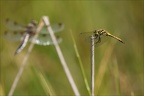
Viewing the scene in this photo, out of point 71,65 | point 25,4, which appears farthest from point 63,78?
point 25,4

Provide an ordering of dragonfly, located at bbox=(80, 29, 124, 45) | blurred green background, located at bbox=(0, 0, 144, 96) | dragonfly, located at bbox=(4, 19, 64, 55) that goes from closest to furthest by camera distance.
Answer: dragonfly, located at bbox=(80, 29, 124, 45) < dragonfly, located at bbox=(4, 19, 64, 55) < blurred green background, located at bbox=(0, 0, 144, 96)

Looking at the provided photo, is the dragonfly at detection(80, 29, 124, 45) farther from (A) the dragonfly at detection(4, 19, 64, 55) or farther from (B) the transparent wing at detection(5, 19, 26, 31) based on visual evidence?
(B) the transparent wing at detection(5, 19, 26, 31)

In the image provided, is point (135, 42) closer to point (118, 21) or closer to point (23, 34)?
point (118, 21)

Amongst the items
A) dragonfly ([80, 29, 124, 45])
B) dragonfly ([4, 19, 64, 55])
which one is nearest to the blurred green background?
dragonfly ([4, 19, 64, 55])

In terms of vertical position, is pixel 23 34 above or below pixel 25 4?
above

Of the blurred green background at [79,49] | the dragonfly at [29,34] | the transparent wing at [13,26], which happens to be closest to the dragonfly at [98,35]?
the dragonfly at [29,34]

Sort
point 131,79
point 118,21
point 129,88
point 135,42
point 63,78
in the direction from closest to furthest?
point 129,88 < point 131,79 < point 63,78 < point 135,42 < point 118,21
